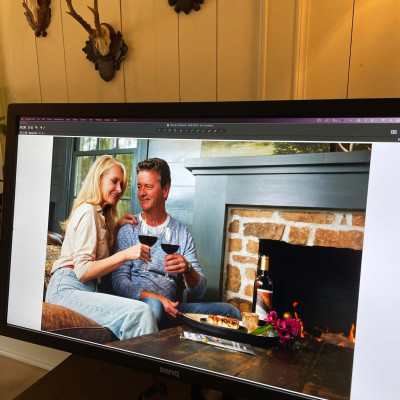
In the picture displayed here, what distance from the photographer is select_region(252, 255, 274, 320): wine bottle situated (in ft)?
1.78

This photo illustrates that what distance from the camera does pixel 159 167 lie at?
0.60 meters

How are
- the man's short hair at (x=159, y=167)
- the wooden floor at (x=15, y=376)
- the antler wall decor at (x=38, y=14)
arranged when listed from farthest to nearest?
the antler wall decor at (x=38, y=14) < the wooden floor at (x=15, y=376) < the man's short hair at (x=159, y=167)

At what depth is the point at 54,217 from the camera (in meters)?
0.68

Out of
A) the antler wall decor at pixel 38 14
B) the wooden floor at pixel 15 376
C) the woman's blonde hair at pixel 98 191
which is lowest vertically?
the wooden floor at pixel 15 376

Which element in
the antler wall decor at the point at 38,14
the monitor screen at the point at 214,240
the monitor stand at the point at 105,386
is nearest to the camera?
the monitor screen at the point at 214,240

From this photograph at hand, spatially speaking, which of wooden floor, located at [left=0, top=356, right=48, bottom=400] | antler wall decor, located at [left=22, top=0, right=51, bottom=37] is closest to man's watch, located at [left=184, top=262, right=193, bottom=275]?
wooden floor, located at [left=0, top=356, right=48, bottom=400]

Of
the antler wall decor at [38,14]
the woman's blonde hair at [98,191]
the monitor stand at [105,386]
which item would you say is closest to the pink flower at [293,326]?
the monitor stand at [105,386]

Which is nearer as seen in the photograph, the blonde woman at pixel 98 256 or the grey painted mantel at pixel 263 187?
the grey painted mantel at pixel 263 187

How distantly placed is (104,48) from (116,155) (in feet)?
1.40

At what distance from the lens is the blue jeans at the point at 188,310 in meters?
0.58

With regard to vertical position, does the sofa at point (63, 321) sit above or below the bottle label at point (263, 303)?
below

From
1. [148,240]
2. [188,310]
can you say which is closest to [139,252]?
[148,240]

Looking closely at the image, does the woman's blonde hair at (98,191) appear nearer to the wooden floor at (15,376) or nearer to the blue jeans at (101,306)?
the blue jeans at (101,306)

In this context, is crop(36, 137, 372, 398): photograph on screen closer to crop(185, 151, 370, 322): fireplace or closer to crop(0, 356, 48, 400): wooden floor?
crop(185, 151, 370, 322): fireplace
